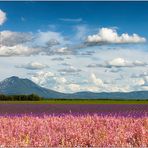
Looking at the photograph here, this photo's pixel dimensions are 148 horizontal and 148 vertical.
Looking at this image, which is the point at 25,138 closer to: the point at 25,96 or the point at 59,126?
the point at 59,126

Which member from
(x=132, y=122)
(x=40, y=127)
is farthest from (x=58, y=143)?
(x=132, y=122)

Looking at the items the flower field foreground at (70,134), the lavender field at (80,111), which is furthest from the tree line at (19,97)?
the flower field foreground at (70,134)

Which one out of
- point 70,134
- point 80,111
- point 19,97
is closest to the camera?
point 70,134

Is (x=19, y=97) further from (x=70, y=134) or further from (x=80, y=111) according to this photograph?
(x=70, y=134)

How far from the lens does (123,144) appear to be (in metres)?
7.37

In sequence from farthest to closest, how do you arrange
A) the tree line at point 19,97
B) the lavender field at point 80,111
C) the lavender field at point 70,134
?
the tree line at point 19,97 → the lavender field at point 80,111 → the lavender field at point 70,134

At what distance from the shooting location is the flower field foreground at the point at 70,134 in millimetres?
7543

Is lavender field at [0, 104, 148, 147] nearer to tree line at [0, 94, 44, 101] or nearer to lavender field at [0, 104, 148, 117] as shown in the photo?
lavender field at [0, 104, 148, 117]

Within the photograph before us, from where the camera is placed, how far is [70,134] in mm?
7938

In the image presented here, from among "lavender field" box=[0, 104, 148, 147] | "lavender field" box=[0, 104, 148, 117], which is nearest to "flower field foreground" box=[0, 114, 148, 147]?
"lavender field" box=[0, 104, 148, 147]

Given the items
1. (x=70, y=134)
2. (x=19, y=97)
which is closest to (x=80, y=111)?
(x=70, y=134)

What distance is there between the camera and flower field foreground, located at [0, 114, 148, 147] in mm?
7543

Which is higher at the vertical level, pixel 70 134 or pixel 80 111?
pixel 80 111

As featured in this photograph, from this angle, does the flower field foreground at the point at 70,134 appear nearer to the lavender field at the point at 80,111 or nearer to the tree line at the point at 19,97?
the lavender field at the point at 80,111
